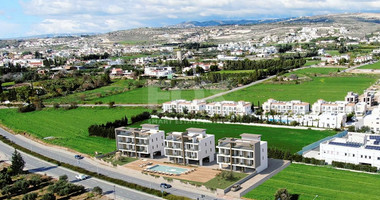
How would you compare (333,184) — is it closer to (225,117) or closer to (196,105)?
(225,117)

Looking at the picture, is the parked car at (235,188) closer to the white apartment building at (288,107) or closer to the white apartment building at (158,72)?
the white apartment building at (288,107)

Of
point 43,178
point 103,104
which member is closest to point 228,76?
point 103,104

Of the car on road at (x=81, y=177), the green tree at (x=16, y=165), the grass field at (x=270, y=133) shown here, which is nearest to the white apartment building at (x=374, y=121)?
the grass field at (x=270, y=133)

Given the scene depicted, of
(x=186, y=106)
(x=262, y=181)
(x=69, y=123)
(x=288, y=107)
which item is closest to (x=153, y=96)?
(x=186, y=106)

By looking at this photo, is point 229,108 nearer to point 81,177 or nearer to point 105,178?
Result: point 105,178

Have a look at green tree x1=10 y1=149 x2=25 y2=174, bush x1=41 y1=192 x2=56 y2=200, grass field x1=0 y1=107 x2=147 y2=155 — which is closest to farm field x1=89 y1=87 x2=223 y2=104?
grass field x1=0 y1=107 x2=147 y2=155

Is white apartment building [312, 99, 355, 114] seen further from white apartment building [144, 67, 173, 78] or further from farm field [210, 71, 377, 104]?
white apartment building [144, 67, 173, 78]
